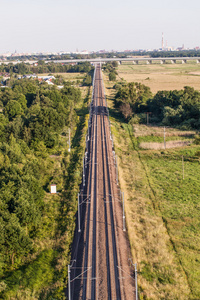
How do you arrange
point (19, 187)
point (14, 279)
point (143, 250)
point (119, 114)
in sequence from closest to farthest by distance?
1. point (14, 279)
2. point (143, 250)
3. point (19, 187)
4. point (119, 114)

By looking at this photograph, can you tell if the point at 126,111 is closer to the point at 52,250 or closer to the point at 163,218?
the point at 163,218

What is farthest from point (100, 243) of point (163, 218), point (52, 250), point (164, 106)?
point (164, 106)

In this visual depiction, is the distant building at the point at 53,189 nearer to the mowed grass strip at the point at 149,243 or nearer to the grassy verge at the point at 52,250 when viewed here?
the grassy verge at the point at 52,250

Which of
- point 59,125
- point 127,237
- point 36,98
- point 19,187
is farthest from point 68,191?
point 36,98

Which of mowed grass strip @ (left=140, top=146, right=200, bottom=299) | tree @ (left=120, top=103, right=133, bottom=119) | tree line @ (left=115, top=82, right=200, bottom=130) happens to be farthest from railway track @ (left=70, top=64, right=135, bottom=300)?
tree @ (left=120, top=103, right=133, bottom=119)

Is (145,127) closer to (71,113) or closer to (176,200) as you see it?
(71,113)

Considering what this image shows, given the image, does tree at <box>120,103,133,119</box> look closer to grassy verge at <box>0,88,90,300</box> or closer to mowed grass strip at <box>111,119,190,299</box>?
mowed grass strip at <box>111,119,190,299</box>
